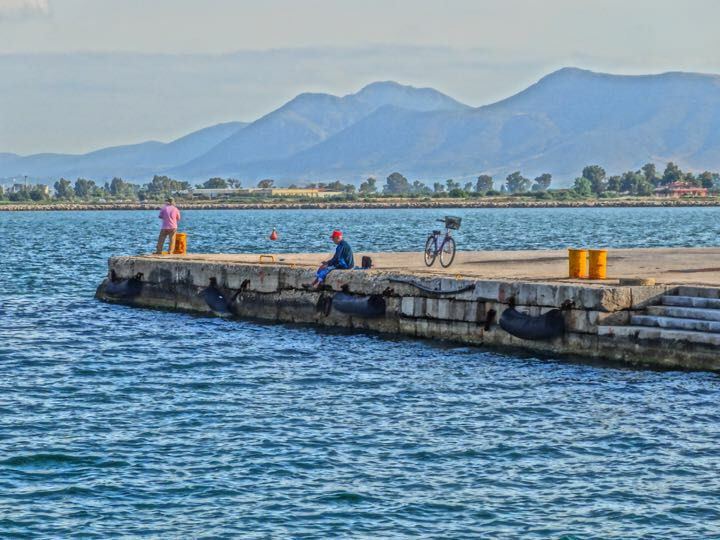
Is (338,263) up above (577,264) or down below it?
below

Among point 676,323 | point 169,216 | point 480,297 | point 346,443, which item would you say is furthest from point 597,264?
point 169,216

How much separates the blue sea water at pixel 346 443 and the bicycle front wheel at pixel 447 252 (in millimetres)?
5037

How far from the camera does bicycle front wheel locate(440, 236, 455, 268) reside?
113 ft

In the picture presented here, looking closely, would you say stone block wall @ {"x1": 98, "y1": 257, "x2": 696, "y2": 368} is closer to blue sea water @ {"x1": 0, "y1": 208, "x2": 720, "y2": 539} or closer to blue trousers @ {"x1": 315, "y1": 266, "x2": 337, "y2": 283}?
blue trousers @ {"x1": 315, "y1": 266, "x2": 337, "y2": 283}

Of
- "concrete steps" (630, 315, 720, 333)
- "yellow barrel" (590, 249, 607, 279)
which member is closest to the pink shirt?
"yellow barrel" (590, 249, 607, 279)

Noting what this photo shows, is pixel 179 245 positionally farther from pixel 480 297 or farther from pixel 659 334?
pixel 659 334

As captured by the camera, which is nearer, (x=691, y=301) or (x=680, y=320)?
(x=680, y=320)

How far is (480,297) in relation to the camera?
1117 inches

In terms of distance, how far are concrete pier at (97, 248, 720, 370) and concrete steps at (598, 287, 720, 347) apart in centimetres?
2

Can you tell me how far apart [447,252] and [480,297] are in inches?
246

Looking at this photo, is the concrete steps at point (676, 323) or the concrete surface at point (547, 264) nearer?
the concrete steps at point (676, 323)

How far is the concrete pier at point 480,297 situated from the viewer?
25.0 meters

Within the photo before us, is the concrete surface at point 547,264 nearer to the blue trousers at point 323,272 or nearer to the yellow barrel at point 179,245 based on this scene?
the blue trousers at point 323,272

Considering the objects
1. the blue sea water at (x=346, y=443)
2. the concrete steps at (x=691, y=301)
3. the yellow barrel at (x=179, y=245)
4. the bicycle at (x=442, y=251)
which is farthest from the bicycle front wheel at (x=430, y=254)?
the yellow barrel at (x=179, y=245)
